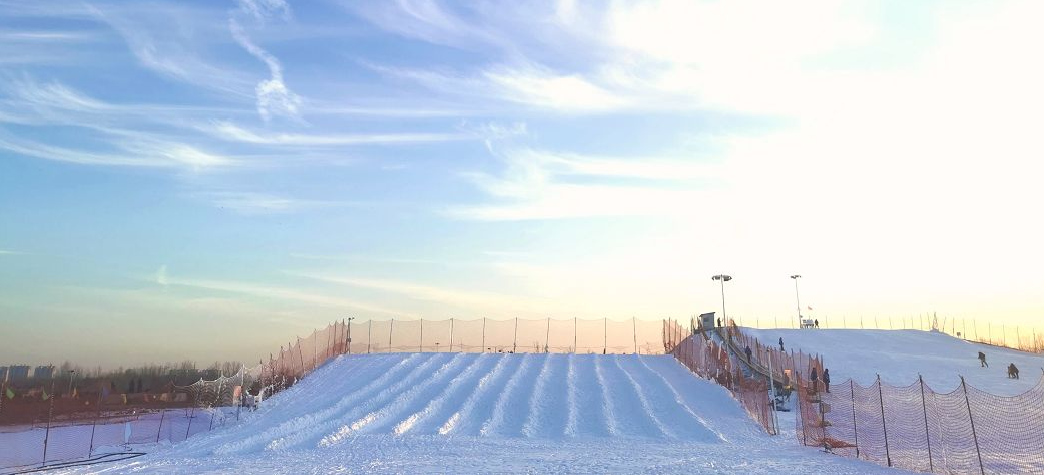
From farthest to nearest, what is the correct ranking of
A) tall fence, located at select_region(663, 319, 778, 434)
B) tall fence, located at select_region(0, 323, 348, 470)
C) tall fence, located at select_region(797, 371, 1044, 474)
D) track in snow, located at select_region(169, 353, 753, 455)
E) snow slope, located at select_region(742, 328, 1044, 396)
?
snow slope, located at select_region(742, 328, 1044, 396)
tall fence, located at select_region(663, 319, 778, 434)
track in snow, located at select_region(169, 353, 753, 455)
tall fence, located at select_region(0, 323, 348, 470)
tall fence, located at select_region(797, 371, 1044, 474)

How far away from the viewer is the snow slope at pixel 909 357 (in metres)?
33.3

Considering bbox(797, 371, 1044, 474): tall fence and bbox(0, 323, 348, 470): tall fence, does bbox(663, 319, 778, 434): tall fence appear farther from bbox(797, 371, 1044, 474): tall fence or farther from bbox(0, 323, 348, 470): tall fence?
bbox(0, 323, 348, 470): tall fence

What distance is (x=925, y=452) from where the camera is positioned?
59.3 feet

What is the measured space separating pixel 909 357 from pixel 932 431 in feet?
68.4

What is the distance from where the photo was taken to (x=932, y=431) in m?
20.0

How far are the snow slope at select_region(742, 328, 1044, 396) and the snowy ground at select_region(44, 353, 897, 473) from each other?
28.0 feet

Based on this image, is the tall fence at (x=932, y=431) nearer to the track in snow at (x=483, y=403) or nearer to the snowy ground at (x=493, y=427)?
the snowy ground at (x=493, y=427)

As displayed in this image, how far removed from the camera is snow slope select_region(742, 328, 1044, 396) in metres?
33.3

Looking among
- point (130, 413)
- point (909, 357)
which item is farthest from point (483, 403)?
point (909, 357)

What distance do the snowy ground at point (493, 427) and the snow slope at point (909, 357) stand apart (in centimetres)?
853

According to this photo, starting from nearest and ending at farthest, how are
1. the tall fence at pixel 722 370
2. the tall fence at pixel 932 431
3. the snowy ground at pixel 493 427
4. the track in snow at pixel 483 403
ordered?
the tall fence at pixel 932 431 → the snowy ground at pixel 493 427 → the track in snow at pixel 483 403 → the tall fence at pixel 722 370

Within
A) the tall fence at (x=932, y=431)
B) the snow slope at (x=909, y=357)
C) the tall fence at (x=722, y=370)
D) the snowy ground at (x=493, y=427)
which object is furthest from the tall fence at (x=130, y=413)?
the snow slope at (x=909, y=357)

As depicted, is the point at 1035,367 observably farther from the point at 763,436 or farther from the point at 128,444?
the point at 128,444

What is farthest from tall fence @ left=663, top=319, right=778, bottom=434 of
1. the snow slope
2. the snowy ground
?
the snow slope
